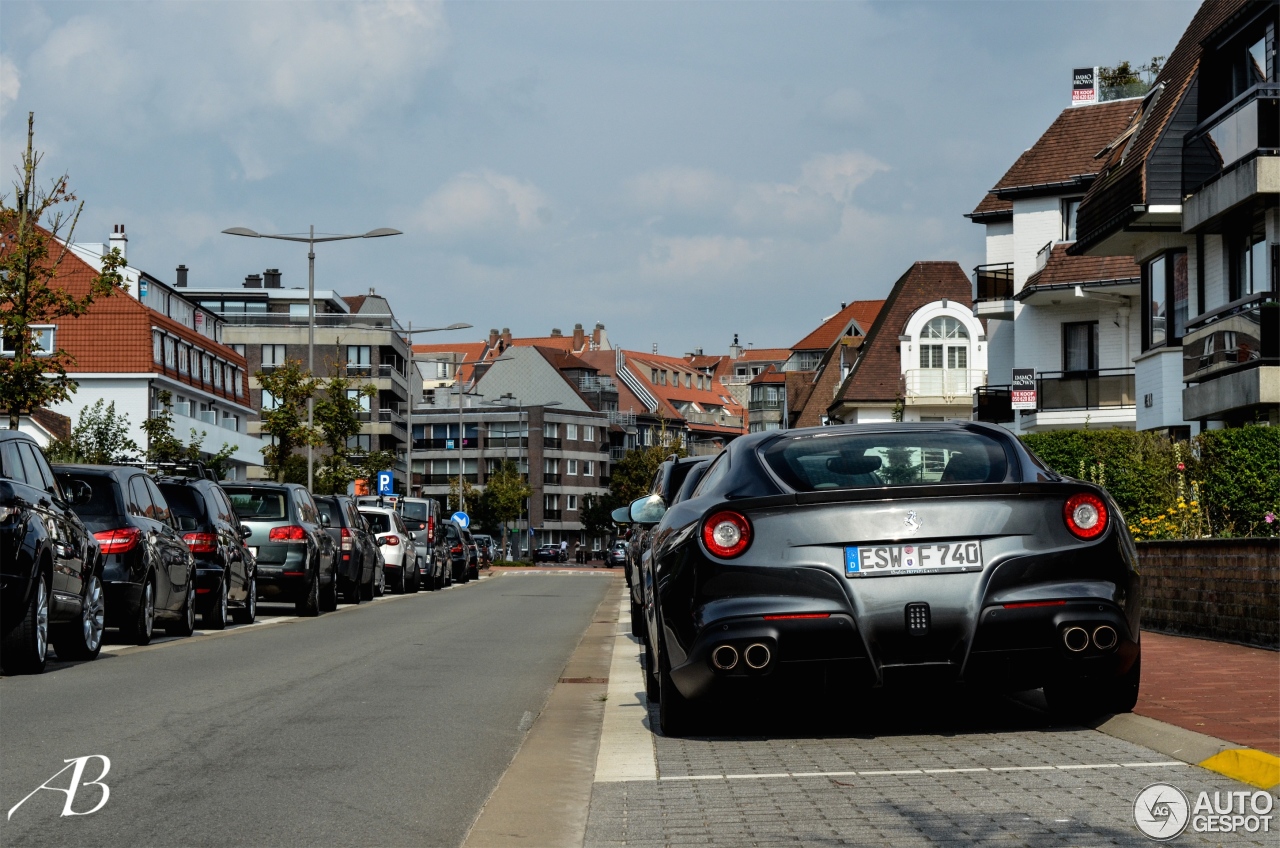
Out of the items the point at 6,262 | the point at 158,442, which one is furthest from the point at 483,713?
the point at 158,442

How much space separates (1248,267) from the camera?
90.9 feet

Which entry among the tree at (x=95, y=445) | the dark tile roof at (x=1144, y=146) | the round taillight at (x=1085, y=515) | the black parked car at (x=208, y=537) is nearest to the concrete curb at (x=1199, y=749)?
the round taillight at (x=1085, y=515)

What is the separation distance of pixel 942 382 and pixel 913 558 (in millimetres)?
60091

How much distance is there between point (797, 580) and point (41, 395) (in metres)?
19.3

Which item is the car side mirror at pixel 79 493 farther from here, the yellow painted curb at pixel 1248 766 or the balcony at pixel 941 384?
the balcony at pixel 941 384

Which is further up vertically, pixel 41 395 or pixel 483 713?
pixel 41 395

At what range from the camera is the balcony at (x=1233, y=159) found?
26016 millimetres

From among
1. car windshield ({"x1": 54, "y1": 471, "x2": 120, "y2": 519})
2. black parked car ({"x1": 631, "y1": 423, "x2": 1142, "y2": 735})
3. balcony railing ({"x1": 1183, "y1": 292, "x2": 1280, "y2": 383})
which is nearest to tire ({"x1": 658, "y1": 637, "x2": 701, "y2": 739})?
black parked car ({"x1": 631, "y1": 423, "x2": 1142, "y2": 735})

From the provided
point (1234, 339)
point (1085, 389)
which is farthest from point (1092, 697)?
point (1085, 389)

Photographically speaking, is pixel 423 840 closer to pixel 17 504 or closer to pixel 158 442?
pixel 17 504

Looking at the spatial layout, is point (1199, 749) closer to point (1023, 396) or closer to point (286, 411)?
point (1023, 396)

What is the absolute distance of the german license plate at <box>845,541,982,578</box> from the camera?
25.0 feet

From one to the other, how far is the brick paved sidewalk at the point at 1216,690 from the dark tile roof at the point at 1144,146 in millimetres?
16923

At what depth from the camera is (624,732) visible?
923cm
